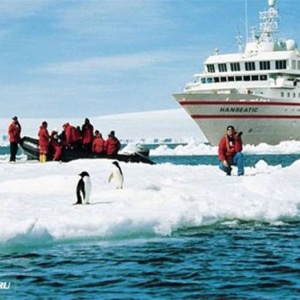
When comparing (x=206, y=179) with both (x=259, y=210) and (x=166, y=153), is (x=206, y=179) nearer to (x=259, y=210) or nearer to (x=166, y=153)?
(x=259, y=210)

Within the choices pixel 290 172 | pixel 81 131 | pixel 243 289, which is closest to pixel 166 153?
pixel 81 131

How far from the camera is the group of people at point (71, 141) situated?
77.0 ft

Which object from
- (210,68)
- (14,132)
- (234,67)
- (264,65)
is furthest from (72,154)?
(210,68)

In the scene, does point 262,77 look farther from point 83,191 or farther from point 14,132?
point 83,191

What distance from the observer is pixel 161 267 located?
32.7 ft

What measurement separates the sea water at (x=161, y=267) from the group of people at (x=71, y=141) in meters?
11.3

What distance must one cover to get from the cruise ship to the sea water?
44531 mm

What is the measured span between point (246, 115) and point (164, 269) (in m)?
48.1

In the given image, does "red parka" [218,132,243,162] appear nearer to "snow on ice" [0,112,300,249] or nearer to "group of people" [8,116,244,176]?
"snow on ice" [0,112,300,249]

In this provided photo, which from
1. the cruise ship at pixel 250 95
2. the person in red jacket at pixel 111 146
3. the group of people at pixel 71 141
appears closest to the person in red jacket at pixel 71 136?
the group of people at pixel 71 141

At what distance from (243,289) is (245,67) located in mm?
51396

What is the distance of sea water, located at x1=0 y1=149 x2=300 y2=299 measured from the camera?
8.73 metres

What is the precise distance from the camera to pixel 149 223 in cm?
1210

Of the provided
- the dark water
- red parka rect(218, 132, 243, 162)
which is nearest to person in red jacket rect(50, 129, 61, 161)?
red parka rect(218, 132, 243, 162)
